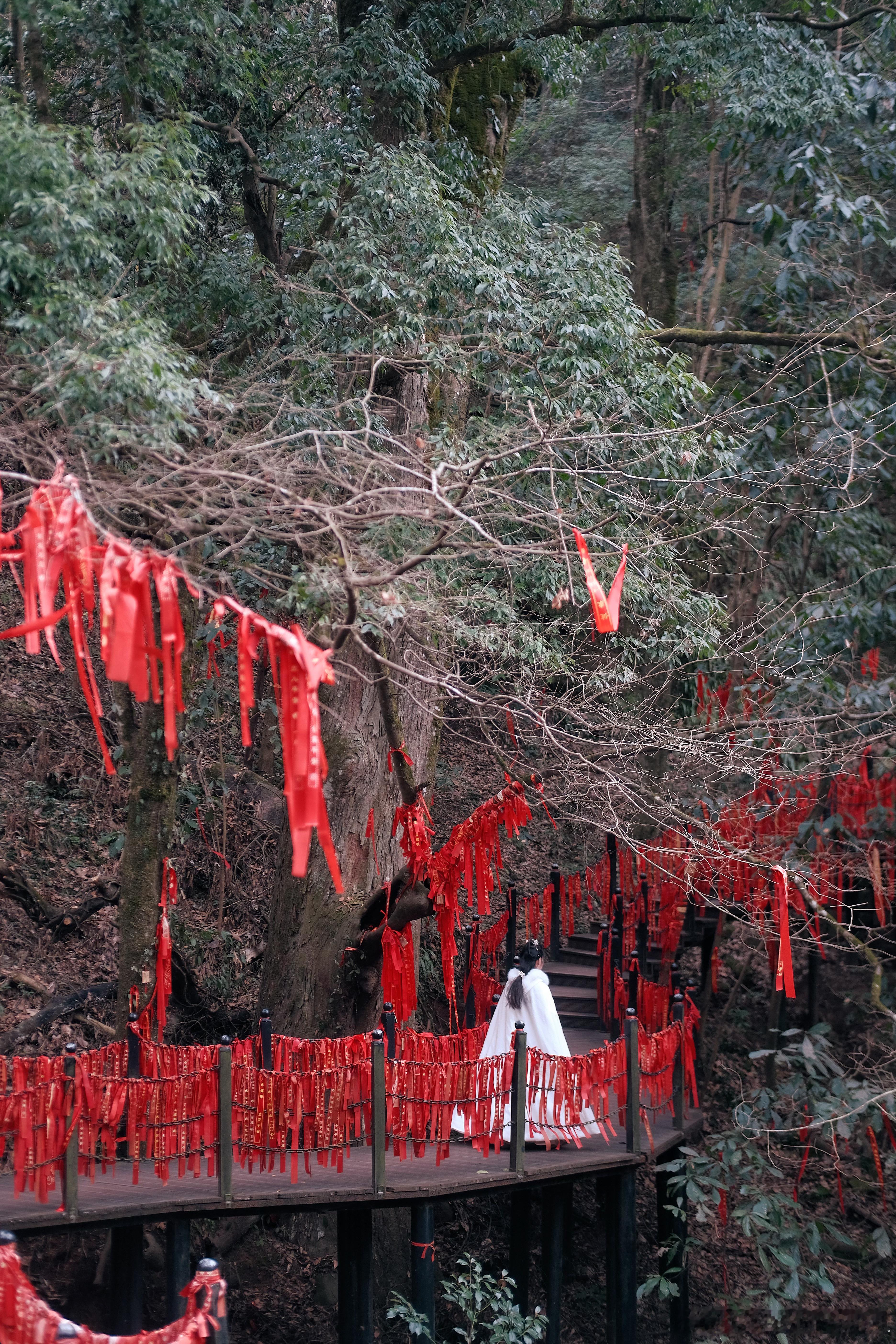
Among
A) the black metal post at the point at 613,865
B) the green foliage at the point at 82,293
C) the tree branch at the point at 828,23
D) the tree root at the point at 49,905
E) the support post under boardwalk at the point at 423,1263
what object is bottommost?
the support post under boardwalk at the point at 423,1263

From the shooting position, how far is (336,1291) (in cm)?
1086

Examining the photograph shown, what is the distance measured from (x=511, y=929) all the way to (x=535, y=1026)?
293 centimetres

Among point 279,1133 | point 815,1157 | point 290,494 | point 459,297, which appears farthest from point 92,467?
point 815,1157

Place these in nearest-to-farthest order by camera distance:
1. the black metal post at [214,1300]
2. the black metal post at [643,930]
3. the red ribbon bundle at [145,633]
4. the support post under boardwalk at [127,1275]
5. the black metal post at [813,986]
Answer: the black metal post at [214,1300]
the red ribbon bundle at [145,633]
the support post under boardwalk at [127,1275]
the black metal post at [643,930]
the black metal post at [813,986]

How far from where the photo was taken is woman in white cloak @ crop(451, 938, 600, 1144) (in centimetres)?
814

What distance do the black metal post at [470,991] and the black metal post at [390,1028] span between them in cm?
217

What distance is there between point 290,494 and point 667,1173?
7.09 m

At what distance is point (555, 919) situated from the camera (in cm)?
1220

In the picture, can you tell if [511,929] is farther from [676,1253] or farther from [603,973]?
[676,1253]

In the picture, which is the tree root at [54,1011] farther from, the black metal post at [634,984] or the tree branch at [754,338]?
the tree branch at [754,338]

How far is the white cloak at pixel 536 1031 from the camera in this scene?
817 cm

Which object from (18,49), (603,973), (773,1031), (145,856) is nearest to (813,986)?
(773,1031)

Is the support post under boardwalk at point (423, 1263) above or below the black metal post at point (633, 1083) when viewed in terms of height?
below

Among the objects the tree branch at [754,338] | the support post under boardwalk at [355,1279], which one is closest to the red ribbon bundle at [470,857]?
the support post under boardwalk at [355,1279]
